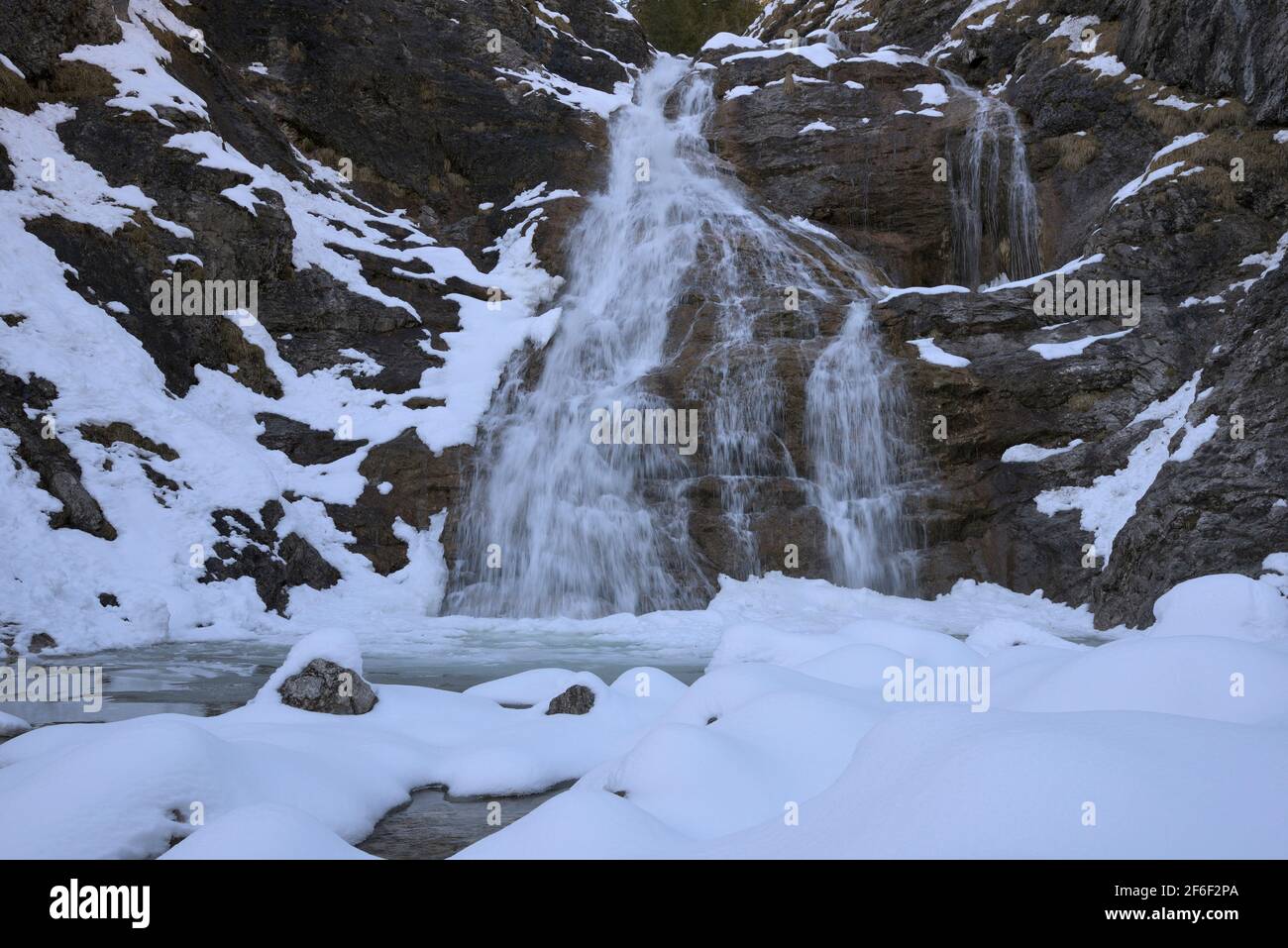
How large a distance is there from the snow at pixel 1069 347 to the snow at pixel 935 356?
144 cm

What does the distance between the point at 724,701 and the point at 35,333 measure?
43.7 feet

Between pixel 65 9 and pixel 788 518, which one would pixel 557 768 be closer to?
pixel 788 518

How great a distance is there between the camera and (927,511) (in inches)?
622

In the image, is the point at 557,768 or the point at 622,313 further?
the point at 622,313

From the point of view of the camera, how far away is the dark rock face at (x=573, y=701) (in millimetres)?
6645

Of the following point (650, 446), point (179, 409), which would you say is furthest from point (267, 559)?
point (650, 446)

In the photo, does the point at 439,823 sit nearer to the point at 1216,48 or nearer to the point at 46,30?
the point at 46,30

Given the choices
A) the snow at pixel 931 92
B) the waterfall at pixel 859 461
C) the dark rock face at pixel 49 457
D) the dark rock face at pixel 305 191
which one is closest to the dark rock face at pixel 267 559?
the dark rock face at pixel 305 191

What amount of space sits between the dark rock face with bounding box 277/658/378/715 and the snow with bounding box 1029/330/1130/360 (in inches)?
575

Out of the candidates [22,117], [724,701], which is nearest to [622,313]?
[22,117]

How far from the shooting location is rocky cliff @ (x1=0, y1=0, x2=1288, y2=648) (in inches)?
491

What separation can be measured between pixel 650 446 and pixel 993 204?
12.5 metres

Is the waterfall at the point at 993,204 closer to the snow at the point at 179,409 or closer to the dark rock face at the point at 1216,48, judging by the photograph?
the dark rock face at the point at 1216,48

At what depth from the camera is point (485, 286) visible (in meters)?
21.3
